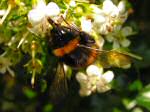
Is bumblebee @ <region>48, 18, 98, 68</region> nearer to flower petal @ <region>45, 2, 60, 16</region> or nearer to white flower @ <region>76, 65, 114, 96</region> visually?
flower petal @ <region>45, 2, 60, 16</region>

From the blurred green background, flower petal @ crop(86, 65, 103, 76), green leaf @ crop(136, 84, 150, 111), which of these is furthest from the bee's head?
green leaf @ crop(136, 84, 150, 111)

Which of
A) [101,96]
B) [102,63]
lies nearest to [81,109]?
[101,96]

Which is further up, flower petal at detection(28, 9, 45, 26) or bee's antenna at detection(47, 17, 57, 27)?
flower petal at detection(28, 9, 45, 26)

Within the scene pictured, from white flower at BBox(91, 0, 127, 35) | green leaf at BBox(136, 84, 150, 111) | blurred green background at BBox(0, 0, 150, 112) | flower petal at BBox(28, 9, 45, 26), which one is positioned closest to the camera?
flower petal at BBox(28, 9, 45, 26)

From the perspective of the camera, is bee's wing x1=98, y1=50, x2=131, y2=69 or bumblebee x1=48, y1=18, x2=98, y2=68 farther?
bee's wing x1=98, y1=50, x2=131, y2=69

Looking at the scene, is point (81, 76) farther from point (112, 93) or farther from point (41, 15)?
point (112, 93)
